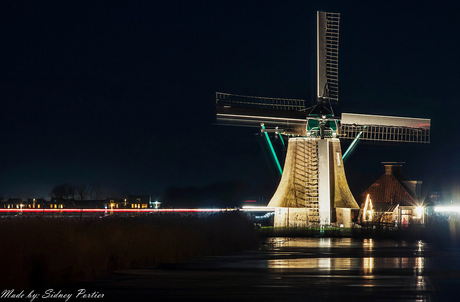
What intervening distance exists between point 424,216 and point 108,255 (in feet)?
A: 137

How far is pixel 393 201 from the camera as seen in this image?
55.0 meters

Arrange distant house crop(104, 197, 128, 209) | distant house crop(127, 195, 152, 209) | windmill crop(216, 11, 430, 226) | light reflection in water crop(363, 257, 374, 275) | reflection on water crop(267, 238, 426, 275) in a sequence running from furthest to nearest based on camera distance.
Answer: distant house crop(127, 195, 152, 209) → distant house crop(104, 197, 128, 209) → windmill crop(216, 11, 430, 226) → reflection on water crop(267, 238, 426, 275) → light reflection in water crop(363, 257, 374, 275)

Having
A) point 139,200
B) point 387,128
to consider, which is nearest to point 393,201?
point 387,128

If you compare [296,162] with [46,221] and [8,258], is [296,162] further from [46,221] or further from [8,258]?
[8,258]

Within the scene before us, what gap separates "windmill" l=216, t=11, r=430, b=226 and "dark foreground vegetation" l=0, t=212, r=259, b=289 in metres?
16.7

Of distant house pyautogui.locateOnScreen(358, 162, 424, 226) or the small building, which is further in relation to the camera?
the small building

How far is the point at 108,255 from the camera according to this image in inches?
692

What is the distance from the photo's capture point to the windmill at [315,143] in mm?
43625

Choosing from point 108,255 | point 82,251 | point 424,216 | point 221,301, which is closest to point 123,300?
point 221,301

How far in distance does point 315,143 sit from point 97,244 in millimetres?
29019

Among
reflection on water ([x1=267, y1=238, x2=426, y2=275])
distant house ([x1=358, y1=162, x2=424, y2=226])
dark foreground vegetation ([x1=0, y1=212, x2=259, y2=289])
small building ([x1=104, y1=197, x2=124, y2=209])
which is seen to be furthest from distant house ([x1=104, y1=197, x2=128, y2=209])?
reflection on water ([x1=267, y1=238, x2=426, y2=275])

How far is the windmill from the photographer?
43625 mm

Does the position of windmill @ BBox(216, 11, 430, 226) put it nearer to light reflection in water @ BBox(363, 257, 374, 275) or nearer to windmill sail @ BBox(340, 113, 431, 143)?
windmill sail @ BBox(340, 113, 431, 143)

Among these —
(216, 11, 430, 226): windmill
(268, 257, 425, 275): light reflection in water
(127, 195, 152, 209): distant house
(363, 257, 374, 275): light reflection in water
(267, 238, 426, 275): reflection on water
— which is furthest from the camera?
(127, 195, 152, 209): distant house
